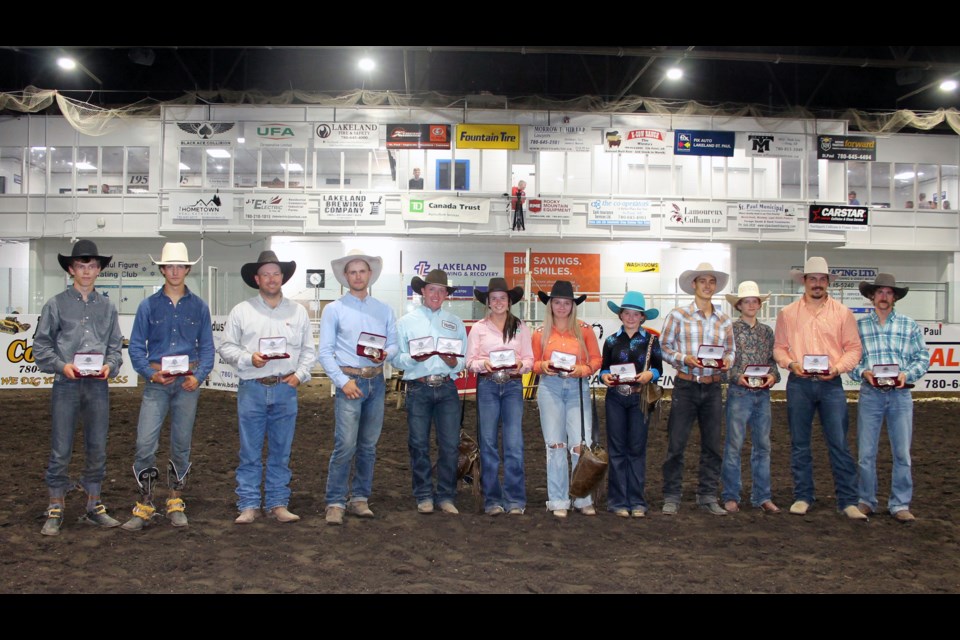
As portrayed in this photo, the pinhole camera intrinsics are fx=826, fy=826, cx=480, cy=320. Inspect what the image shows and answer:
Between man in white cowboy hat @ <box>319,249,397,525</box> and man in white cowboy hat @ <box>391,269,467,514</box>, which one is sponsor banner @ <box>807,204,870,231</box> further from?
man in white cowboy hat @ <box>319,249,397,525</box>

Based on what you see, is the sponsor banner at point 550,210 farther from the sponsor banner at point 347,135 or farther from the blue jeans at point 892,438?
the blue jeans at point 892,438

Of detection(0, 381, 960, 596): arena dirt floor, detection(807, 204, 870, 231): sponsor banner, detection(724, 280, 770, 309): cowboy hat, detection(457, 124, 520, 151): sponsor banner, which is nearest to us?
detection(0, 381, 960, 596): arena dirt floor

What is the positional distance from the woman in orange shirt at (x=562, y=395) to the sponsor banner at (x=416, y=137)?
54.0 feet

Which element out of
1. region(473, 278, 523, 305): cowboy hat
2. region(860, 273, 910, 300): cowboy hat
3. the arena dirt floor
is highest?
region(860, 273, 910, 300): cowboy hat

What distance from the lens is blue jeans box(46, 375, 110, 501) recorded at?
610 centimetres

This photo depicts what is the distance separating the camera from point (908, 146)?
1104 inches

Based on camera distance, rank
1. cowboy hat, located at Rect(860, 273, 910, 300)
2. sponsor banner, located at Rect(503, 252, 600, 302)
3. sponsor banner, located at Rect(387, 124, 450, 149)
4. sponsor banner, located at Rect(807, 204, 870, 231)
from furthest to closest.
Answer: sponsor banner, located at Rect(503, 252, 600, 302)
sponsor banner, located at Rect(807, 204, 870, 231)
sponsor banner, located at Rect(387, 124, 450, 149)
cowboy hat, located at Rect(860, 273, 910, 300)

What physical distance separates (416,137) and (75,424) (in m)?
17.5

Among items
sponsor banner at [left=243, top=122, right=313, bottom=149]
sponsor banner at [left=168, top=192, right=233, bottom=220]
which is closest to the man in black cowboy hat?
sponsor banner at [left=168, top=192, right=233, bottom=220]

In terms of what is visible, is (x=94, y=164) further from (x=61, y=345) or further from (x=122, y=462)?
(x=61, y=345)

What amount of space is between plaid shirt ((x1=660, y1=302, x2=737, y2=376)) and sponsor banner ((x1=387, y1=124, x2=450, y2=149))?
16.5 meters

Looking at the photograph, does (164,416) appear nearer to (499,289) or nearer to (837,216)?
(499,289)

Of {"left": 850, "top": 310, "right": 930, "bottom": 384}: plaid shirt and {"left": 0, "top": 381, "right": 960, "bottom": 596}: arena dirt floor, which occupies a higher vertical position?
{"left": 850, "top": 310, "right": 930, "bottom": 384}: plaid shirt

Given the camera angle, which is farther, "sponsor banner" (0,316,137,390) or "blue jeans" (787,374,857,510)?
"sponsor banner" (0,316,137,390)
